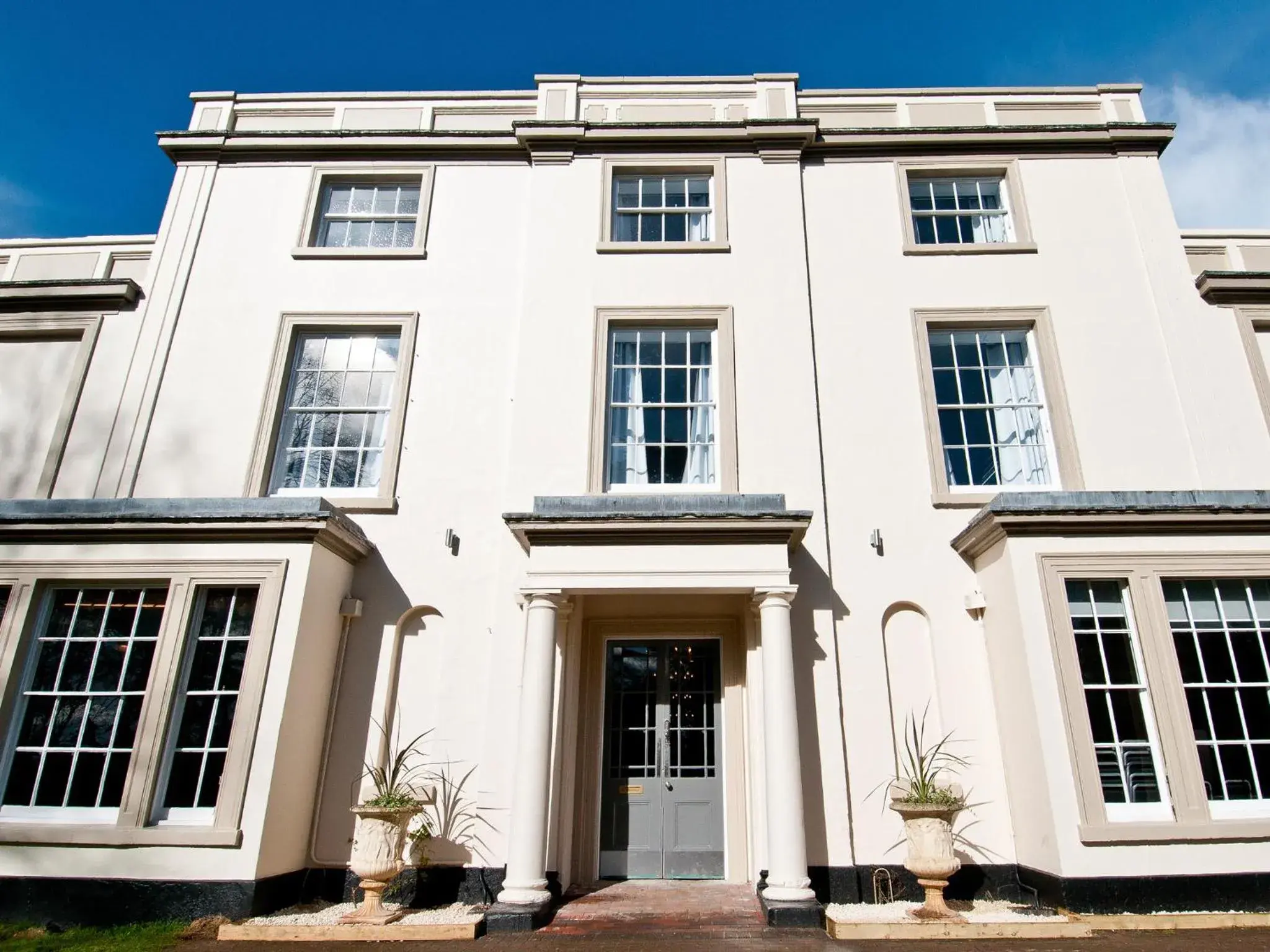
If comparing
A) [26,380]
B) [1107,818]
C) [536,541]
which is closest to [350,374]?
[536,541]

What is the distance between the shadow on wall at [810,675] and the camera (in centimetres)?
763

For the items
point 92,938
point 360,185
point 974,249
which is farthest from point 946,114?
point 92,938

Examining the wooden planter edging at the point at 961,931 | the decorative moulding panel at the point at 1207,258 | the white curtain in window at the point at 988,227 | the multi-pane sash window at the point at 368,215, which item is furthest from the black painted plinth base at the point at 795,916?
the decorative moulding panel at the point at 1207,258

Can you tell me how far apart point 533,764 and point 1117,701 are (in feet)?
19.1

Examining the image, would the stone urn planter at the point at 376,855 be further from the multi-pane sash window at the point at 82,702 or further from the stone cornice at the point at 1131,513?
the stone cornice at the point at 1131,513

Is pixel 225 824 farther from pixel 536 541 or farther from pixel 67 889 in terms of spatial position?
pixel 536 541

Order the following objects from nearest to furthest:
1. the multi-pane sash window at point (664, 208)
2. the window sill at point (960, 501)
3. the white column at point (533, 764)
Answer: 1. the white column at point (533, 764)
2. the window sill at point (960, 501)
3. the multi-pane sash window at point (664, 208)

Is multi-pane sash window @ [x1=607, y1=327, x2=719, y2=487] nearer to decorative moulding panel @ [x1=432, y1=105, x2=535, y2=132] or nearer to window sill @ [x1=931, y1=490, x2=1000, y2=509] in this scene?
window sill @ [x1=931, y1=490, x2=1000, y2=509]

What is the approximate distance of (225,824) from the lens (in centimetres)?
689

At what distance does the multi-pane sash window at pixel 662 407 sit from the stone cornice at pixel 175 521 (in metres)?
3.56

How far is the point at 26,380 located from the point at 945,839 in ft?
43.1

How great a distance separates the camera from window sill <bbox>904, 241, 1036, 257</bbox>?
10.4 metres

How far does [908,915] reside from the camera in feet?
22.7

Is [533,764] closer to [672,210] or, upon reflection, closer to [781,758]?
[781,758]
